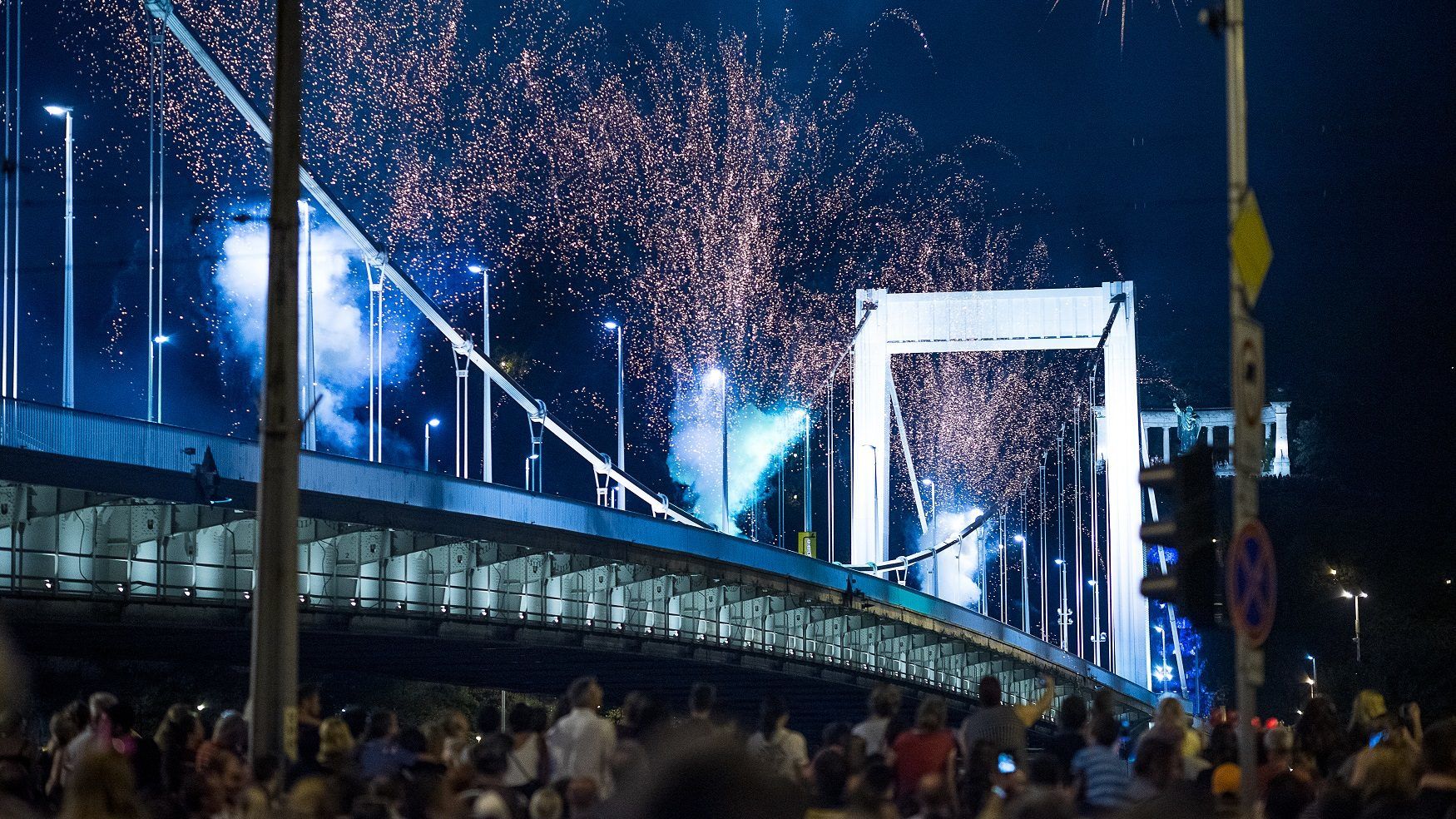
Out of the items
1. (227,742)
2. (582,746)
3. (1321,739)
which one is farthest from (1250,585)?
(227,742)

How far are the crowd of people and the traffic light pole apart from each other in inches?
12.5

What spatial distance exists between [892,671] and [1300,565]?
3969cm

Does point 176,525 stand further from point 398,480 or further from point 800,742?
point 800,742

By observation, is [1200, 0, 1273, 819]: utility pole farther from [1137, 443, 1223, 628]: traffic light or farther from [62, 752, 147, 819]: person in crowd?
[62, 752, 147, 819]: person in crowd

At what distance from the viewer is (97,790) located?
7.03 m

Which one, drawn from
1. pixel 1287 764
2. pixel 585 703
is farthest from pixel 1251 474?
pixel 585 703

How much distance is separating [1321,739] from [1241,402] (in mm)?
4991

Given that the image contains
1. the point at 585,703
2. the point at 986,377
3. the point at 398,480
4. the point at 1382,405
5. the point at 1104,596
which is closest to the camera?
the point at 585,703

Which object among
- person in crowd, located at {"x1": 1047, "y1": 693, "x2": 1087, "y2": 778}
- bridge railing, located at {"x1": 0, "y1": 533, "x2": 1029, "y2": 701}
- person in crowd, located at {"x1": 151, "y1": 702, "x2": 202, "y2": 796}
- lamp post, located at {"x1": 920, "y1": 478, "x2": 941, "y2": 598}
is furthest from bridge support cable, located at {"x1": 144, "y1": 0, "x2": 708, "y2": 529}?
person in crowd, located at {"x1": 1047, "y1": 693, "x2": 1087, "y2": 778}

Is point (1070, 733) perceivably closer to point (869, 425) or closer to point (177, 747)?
point (177, 747)

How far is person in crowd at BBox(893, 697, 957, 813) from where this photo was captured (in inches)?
480

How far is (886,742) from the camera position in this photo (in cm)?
1304

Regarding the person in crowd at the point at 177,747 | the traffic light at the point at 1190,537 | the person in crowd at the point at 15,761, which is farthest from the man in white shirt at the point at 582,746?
the traffic light at the point at 1190,537

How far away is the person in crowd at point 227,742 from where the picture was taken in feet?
40.6
